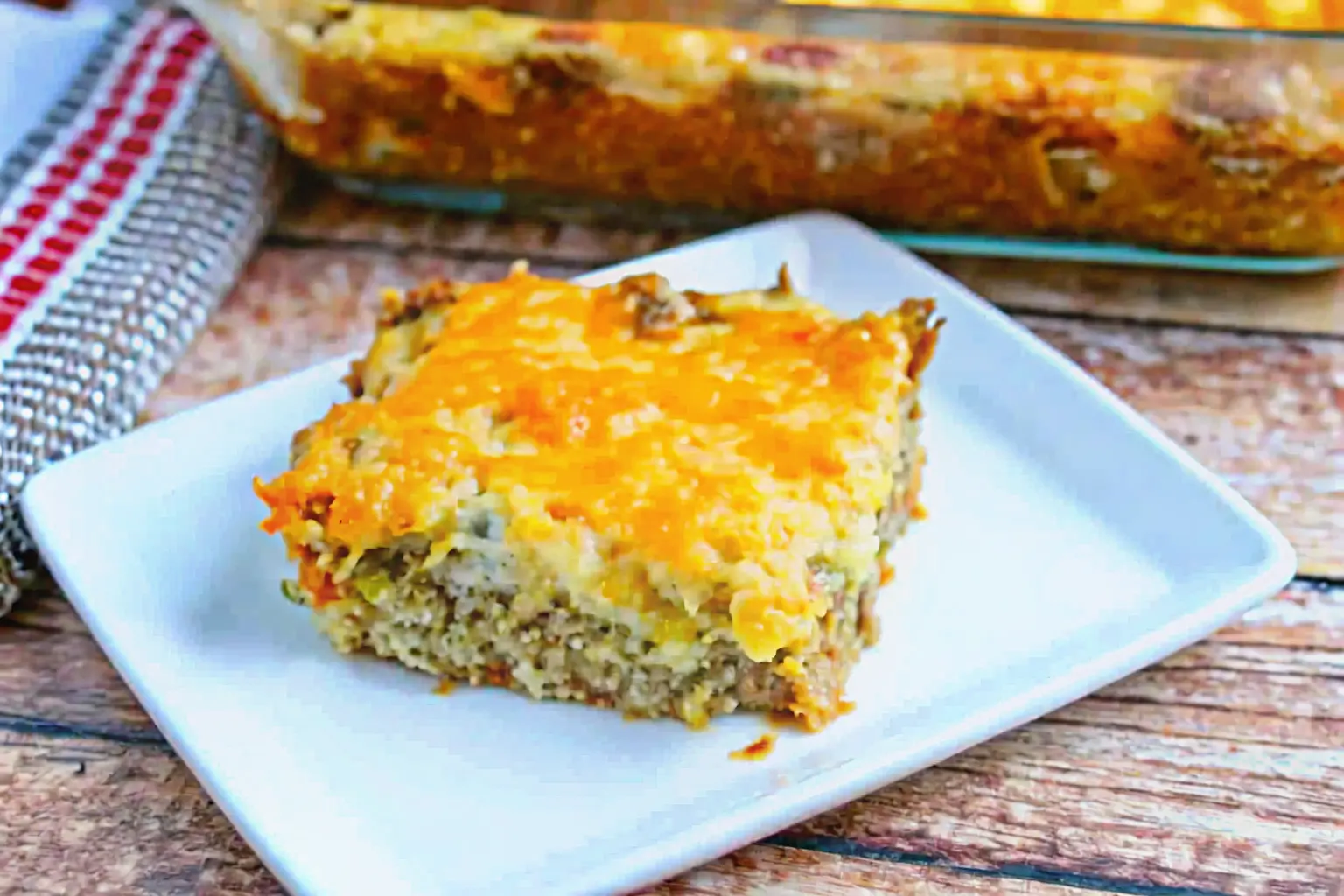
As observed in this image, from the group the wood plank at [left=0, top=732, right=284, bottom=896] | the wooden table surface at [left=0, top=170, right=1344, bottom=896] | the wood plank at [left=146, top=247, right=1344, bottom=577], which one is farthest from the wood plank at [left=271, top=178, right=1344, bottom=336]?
the wood plank at [left=0, top=732, right=284, bottom=896]

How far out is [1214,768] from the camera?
1.53 metres

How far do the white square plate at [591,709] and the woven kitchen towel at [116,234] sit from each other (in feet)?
0.51

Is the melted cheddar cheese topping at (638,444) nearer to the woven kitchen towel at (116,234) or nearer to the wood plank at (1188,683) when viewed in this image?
the wood plank at (1188,683)

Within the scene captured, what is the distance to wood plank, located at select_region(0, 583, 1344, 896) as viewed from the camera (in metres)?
1.43

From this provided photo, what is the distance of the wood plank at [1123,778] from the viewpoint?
143 centimetres

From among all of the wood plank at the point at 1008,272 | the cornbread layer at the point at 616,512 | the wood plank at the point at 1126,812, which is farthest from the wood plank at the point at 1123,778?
the wood plank at the point at 1008,272

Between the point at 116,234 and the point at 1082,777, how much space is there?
159cm

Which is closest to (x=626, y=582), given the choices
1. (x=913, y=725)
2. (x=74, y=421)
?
(x=913, y=725)

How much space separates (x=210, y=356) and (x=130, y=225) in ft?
0.78

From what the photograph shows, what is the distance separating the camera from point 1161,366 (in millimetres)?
2141

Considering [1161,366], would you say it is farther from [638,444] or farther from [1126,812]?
[638,444]

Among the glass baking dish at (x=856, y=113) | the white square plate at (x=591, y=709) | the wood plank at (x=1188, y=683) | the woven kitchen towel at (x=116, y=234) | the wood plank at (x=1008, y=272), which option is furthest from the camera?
the wood plank at (x=1008, y=272)

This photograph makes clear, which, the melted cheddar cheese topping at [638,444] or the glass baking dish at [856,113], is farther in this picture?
the glass baking dish at [856,113]

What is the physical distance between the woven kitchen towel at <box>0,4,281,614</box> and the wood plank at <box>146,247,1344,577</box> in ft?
0.22
